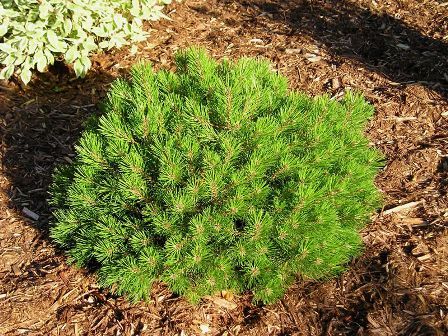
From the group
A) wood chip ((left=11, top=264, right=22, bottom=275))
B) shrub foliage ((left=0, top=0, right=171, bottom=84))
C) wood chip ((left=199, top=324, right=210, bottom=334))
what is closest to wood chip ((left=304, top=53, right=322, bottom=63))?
shrub foliage ((left=0, top=0, right=171, bottom=84))

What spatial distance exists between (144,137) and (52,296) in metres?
1.09

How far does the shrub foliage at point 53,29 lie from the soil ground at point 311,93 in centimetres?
34

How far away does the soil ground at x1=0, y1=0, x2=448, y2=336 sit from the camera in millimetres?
3025

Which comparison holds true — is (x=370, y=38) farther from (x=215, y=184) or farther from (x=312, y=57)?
(x=215, y=184)

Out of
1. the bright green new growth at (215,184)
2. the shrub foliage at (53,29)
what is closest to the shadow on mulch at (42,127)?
the shrub foliage at (53,29)

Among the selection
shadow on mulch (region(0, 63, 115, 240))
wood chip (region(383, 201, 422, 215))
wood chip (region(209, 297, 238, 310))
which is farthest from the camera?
shadow on mulch (region(0, 63, 115, 240))

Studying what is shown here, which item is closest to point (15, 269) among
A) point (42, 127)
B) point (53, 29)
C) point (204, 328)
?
point (204, 328)

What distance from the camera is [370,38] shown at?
5402mm

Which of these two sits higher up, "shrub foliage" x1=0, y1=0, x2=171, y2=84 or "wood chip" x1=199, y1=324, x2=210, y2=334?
"shrub foliage" x1=0, y1=0, x2=171, y2=84

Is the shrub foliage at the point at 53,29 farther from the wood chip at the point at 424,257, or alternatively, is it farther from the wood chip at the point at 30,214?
the wood chip at the point at 424,257

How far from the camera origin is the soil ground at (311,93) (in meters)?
3.03

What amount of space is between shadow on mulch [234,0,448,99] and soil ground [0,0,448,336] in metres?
0.02

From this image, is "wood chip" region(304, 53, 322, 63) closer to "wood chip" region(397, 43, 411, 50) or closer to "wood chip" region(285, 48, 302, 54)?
"wood chip" region(285, 48, 302, 54)

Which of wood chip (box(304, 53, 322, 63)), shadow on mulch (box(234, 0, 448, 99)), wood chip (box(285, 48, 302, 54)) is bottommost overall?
wood chip (box(285, 48, 302, 54))
